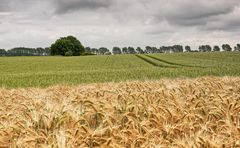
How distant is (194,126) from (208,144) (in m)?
1.17

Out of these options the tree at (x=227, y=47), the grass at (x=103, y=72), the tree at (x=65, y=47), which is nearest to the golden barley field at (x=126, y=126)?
the grass at (x=103, y=72)

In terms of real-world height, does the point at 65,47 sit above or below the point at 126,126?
above

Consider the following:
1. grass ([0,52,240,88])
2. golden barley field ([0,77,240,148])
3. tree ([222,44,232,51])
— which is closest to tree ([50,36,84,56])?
tree ([222,44,232,51])

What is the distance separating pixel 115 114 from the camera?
569 cm

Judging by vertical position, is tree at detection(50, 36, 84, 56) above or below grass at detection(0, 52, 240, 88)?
above

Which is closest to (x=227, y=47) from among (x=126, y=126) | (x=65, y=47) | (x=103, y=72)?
(x=65, y=47)

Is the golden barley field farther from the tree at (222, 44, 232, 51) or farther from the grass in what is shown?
the tree at (222, 44, 232, 51)

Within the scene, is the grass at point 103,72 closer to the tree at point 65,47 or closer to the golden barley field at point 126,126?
the golden barley field at point 126,126

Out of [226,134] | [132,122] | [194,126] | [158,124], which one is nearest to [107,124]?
[132,122]

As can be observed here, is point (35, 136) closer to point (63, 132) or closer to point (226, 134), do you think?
point (63, 132)

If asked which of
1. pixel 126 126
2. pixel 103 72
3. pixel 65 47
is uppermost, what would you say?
pixel 65 47

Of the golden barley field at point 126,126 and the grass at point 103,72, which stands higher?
the golden barley field at point 126,126

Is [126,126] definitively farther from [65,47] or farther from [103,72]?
[65,47]

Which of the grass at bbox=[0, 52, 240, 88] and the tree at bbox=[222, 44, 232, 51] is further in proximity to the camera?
the tree at bbox=[222, 44, 232, 51]
